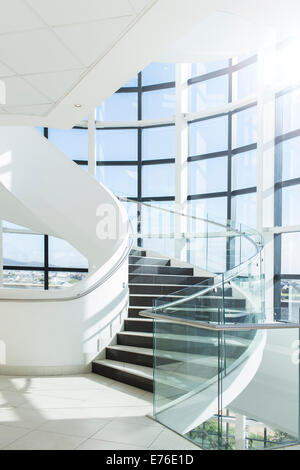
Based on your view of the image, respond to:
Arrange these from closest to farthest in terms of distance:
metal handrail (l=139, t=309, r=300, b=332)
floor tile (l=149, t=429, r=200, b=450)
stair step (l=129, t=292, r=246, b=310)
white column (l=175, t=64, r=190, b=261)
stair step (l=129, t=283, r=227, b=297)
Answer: metal handrail (l=139, t=309, r=300, b=332)
floor tile (l=149, t=429, r=200, b=450)
stair step (l=129, t=292, r=246, b=310)
stair step (l=129, t=283, r=227, b=297)
white column (l=175, t=64, r=190, b=261)

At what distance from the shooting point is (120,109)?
13.0 meters

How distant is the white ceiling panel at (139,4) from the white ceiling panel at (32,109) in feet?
6.66

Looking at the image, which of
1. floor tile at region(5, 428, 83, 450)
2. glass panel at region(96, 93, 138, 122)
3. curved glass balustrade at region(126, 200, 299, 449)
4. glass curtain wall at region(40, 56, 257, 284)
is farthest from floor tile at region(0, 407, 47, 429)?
glass panel at region(96, 93, 138, 122)

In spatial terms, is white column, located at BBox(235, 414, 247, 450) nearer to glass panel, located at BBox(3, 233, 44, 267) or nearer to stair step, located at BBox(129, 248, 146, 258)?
stair step, located at BBox(129, 248, 146, 258)

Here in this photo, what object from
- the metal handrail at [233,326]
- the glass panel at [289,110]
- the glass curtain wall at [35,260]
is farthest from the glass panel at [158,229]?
the metal handrail at [233,326]

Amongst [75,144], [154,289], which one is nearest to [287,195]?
[154,289]

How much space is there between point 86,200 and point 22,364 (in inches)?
154

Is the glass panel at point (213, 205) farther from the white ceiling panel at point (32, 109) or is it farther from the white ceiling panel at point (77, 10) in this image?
the white ceiling panel at point (77, 10)

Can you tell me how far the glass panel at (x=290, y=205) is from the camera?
31.2ft

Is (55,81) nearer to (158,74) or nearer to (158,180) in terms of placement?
(158,180)

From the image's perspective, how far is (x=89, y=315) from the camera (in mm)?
6047

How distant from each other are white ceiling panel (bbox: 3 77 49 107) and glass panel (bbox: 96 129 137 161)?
8.12m

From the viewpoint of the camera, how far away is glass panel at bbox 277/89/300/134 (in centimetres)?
954

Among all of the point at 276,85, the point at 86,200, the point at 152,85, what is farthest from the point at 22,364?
the point at 152,85
